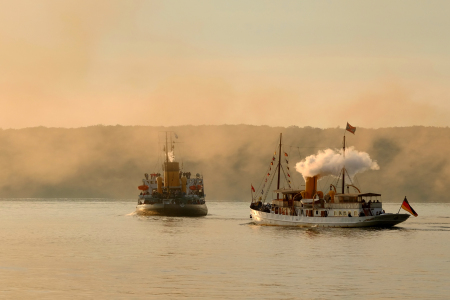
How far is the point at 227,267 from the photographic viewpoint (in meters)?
66.1

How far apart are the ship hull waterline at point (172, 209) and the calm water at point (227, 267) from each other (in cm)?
6314

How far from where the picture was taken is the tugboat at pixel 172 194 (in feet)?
570

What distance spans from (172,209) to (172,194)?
544cm

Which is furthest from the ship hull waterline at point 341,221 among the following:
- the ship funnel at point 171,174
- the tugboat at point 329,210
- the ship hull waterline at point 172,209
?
the ship funnel at point 171,174

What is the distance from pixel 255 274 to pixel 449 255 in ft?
98.9

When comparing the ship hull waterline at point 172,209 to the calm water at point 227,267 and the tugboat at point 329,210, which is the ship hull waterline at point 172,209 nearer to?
the tugboat at point 329,210

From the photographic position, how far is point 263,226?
448ft

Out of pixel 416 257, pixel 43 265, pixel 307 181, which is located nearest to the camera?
pixel 43 265

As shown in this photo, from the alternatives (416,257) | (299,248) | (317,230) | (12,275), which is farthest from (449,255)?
(12,275)

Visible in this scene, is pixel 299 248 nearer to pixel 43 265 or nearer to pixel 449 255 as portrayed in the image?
pixel 449 255

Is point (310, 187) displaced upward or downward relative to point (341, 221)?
upward

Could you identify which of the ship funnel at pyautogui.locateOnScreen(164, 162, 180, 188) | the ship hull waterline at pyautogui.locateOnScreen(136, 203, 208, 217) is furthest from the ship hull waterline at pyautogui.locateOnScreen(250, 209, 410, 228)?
the ship funnel at pyautogui.locateOnScreen(164, 162, 180, 188)

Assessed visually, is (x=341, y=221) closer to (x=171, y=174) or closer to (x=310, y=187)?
(x=310, y=187)

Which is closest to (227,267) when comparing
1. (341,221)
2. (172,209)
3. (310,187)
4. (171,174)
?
(341,221)
